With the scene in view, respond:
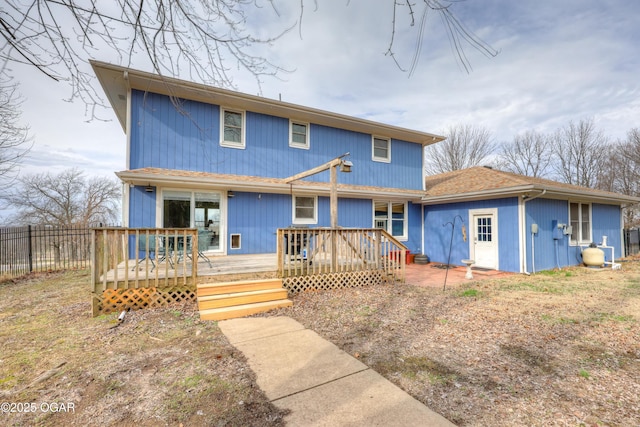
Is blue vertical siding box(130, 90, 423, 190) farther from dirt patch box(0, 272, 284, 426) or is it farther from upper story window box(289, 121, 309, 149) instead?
dirt patch box(0, 272, 284, 426)

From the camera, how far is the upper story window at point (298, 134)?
32.0ft

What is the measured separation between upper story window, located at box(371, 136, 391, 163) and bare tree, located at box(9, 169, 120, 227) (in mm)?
16906

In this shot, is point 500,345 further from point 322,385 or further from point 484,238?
point 484,238

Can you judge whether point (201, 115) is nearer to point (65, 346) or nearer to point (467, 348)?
point (65, 346)

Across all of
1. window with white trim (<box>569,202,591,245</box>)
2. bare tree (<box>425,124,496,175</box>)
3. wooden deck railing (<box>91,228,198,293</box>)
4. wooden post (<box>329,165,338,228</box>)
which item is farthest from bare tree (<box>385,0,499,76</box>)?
bare tree (<box>425,124,496,175</box>)

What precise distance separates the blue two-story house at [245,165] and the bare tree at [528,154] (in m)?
18.7

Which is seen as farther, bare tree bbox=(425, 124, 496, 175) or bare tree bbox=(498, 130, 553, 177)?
bare tree bbox=(498, 130, 553, 177)

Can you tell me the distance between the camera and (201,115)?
8359 mm

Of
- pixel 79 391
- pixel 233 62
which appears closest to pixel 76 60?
pixel 233 62

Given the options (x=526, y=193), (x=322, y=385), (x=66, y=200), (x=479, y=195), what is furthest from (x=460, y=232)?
(x=66, y=200)

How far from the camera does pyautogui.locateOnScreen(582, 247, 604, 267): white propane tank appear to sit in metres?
9.91

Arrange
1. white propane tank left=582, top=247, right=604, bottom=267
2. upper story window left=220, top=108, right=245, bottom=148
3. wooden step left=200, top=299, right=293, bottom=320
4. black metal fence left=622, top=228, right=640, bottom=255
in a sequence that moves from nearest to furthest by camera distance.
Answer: wooden step left=200, top=299, right=293, bottom=320
upper story window left=220, top=108, right=245, bottom=148
white propane tank left=582, top=247, right=604, bottom=267
black metal fence left=622, top=228, right=640, bottom=255

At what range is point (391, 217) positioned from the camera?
11352mm

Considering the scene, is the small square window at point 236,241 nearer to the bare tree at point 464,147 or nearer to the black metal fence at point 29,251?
the black metal fence at point 29,251
